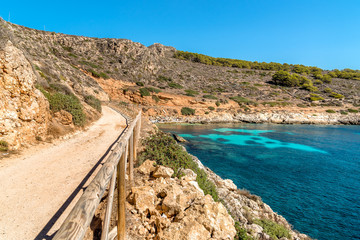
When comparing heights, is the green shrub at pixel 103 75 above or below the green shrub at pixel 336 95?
below

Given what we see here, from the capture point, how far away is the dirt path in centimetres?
313

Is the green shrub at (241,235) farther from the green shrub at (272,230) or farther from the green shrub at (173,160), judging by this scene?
the green shrub at (173,160)

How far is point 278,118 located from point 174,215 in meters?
41.7

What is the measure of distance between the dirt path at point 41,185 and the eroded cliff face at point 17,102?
72 cm

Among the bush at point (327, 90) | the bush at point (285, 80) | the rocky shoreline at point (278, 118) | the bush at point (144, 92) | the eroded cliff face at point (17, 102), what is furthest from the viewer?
the bush at point (285, 80)

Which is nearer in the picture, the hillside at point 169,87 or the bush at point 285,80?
the hillside at point 169,87

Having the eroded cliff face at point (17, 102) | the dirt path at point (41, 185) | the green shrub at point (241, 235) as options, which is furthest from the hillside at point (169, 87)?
the green shrub at point (241, 235)

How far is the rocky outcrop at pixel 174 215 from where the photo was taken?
3779 millimetres

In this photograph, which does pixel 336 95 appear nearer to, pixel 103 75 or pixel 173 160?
pixel 103 75

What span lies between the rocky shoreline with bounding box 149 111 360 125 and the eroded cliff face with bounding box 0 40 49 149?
27.4m

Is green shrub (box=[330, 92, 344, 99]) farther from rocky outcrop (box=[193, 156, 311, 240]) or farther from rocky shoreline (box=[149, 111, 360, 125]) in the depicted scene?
rocky outcrop (box=[193, 156, 311, 240])

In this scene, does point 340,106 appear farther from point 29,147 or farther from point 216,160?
point 29,147

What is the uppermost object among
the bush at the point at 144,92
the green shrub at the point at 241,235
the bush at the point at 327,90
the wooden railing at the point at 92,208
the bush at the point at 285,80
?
the bush at the point at 285,80

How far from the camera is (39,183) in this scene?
445 cm
